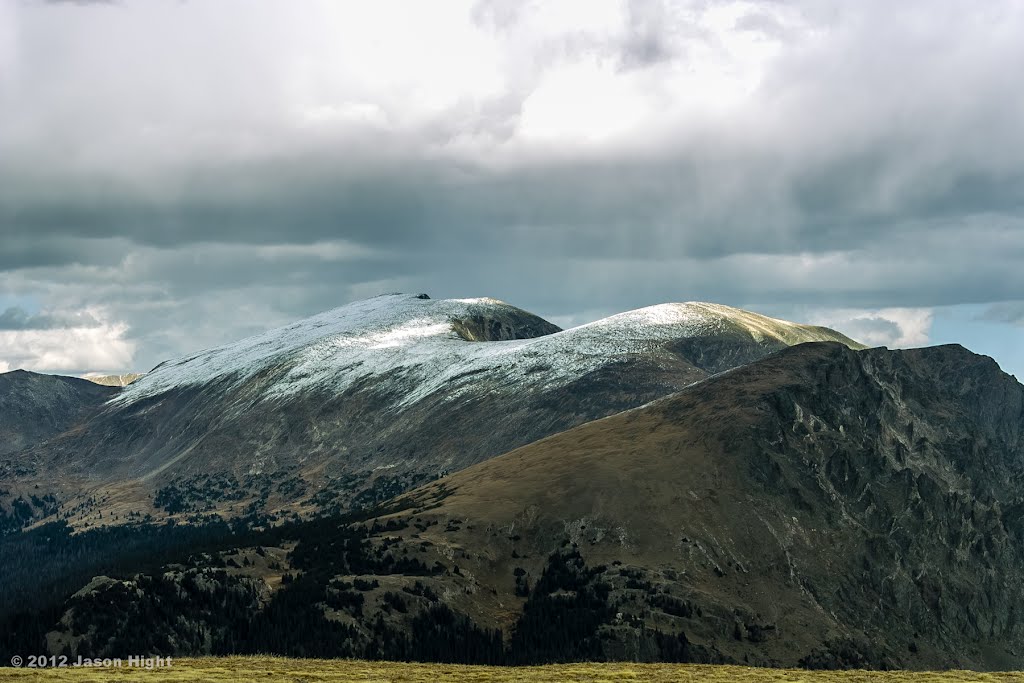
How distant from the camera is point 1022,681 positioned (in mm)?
139250

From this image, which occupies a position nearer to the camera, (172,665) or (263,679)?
(263,679)

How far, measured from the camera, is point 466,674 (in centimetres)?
15538

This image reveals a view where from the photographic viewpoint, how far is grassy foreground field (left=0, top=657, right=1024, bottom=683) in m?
142

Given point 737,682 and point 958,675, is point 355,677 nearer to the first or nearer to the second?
point 737,682

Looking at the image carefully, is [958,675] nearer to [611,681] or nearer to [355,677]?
[611,681]

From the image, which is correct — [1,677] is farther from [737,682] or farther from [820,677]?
[820,677]

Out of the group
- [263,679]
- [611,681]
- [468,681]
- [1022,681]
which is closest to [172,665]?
[263,679]

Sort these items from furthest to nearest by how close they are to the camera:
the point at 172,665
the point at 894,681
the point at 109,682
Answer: the point at 172,665
the point at 894,681
the point at 109,682

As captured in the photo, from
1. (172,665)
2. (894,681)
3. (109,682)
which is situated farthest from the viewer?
(172,665)

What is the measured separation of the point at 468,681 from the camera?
144 meters

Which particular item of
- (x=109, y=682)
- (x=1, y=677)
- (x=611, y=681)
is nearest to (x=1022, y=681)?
(x=611, y=681)

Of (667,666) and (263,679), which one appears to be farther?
(667,666)

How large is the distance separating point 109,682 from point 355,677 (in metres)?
29.3

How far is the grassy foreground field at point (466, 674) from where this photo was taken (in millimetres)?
142250
